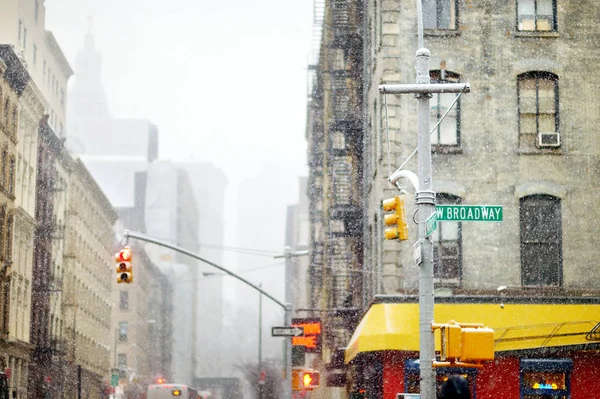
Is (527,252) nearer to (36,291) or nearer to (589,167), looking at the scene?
(589,167)

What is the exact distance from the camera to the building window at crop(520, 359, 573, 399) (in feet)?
93.2

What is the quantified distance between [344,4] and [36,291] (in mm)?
33286

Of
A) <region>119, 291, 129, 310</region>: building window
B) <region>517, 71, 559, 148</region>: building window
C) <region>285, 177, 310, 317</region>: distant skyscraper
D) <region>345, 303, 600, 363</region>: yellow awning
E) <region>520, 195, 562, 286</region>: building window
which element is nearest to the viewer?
<region>345, 303, 600, 363</region>: yellow awning

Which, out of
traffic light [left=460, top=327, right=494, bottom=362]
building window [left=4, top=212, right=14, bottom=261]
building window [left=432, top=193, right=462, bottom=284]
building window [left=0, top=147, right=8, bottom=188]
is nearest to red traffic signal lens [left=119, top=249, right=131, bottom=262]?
building window [left=432, top=193, right=462, bottom=284]

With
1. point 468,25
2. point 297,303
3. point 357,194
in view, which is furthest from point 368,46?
point 297,303

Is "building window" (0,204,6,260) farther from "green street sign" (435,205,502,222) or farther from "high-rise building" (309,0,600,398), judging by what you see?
"green street sign" (435,205,502,222)

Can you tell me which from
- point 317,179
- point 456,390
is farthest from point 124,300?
point 456,390

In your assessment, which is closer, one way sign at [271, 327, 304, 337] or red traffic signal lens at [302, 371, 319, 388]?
red traffic signal lens at [302, 371, 319, 388]

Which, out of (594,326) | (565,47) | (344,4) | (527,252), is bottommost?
(594,326)

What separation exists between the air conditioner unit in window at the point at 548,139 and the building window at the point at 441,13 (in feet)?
12.4

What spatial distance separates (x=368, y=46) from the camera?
34.9 m

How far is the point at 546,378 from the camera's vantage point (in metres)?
28.5

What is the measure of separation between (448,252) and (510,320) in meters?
2.40

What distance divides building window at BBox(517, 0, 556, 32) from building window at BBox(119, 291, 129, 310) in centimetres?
8769
